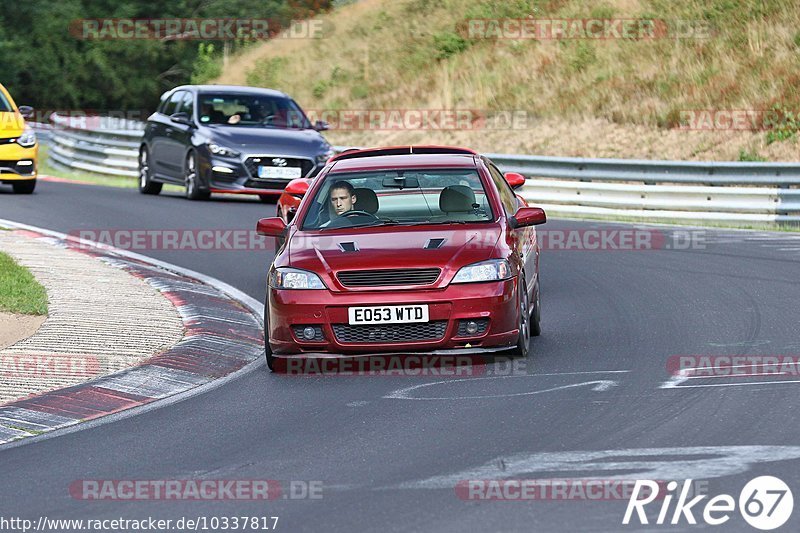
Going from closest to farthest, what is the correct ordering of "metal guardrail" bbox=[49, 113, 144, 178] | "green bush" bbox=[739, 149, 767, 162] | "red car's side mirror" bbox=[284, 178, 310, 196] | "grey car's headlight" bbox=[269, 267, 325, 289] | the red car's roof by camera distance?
"grey car's headlight" bbox=[269, 267, 325, 289] < the red car's roof < "red car's side mirror" bbox=[284, 178, 310, 196] < "green bush" bbox=[739, 149, 767, 162] < "metal guardrail" bbox=[49, 113, 144, 178]

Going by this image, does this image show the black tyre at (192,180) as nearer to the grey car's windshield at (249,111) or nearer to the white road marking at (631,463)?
the grey car's windshield at (249,111)

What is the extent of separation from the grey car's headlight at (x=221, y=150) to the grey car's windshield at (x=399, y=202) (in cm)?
1135

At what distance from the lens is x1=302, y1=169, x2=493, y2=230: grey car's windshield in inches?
435

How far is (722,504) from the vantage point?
6.24 meters

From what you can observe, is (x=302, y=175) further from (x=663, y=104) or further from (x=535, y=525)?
(x=535, y=525)

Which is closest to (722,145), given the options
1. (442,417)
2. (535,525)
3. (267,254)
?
(267,254)

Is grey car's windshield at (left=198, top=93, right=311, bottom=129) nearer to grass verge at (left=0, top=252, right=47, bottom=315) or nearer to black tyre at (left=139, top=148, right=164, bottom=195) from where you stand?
black tyre at (left=139, top=148, right=164, bottom=195)

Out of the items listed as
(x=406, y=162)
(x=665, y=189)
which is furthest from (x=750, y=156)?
(x=406, y=162)

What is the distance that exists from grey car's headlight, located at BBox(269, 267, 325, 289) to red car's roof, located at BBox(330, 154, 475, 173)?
1.39 meters

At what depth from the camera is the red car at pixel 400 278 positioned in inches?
396

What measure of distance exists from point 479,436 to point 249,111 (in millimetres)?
17084

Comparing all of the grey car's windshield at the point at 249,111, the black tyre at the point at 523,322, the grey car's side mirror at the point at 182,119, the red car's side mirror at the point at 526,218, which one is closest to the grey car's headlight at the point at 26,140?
the grey car's side mirror at the point at 182,119

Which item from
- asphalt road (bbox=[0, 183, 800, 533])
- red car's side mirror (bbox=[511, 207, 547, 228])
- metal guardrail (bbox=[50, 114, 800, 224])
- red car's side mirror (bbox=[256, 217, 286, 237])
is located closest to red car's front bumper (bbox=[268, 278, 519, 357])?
asphalt road (bbox=[0, 183, 800, 533])

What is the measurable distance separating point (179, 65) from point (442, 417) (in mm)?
68060
